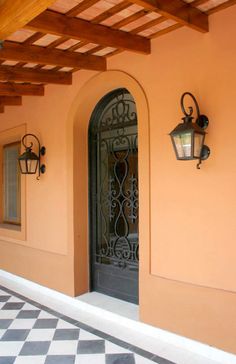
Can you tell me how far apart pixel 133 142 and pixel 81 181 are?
881 millimetres

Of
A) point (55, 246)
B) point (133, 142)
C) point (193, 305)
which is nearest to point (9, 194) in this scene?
point (55, 246)

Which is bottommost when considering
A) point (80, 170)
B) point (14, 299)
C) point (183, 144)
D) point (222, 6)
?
point (14, 299)

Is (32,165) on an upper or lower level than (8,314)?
upper

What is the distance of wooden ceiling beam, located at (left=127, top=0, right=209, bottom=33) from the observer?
217 cm

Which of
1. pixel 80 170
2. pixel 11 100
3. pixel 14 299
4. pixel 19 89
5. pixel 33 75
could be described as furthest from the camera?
pixel 11 100

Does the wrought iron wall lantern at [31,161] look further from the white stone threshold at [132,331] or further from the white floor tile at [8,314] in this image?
the white floor tile at [8,314]

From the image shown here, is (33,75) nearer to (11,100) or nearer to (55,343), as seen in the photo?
(11,100)

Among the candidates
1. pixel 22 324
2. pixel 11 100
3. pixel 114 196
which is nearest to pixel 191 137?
pixel 114 196

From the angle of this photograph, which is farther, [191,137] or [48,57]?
[48,57]

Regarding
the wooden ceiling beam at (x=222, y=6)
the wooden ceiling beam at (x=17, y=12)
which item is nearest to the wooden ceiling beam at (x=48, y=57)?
the wooden ceiling beam at (x=17, y=12)

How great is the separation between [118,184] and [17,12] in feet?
7.10

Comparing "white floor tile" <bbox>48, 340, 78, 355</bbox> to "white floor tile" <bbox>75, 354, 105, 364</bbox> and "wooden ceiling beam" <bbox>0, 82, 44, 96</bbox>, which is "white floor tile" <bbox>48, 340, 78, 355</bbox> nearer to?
"white floor tile" <bbox>75, 354, 105, 364</bbox>

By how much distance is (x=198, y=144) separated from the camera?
8.38 feet

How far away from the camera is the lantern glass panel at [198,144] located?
99.2 inches
